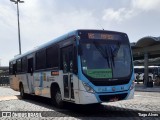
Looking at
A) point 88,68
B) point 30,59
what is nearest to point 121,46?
point 88,68

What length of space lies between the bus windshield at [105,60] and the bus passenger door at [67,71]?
2.80ft

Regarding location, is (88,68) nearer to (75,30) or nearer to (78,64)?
(78,64)

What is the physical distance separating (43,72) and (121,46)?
5160mm

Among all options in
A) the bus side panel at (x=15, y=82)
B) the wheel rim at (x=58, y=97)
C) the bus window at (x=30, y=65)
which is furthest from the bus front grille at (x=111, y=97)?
the bus side panel at (x=15, y=82)

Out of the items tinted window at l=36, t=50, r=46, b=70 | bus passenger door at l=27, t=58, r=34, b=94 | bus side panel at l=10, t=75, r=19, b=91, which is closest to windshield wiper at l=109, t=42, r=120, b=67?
tinted window at l=36, t=50, r=46, b=70

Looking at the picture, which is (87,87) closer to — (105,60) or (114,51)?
(105,60)

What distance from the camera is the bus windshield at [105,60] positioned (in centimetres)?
1130

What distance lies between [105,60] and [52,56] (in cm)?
354

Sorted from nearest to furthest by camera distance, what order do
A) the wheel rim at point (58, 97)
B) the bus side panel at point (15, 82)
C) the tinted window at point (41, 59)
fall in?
the wheel rim at point (58, 97) < the tinted window at point (41, 59) < the bus side panel at point (15, 82)

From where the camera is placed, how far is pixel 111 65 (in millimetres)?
11570

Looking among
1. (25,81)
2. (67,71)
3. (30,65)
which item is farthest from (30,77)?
(67,71)

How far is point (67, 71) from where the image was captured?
1239 cm

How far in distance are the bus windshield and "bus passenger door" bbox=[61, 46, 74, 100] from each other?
2.80ft

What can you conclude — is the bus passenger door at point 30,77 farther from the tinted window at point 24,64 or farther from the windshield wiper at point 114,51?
the windshield wiper at point 114,51
